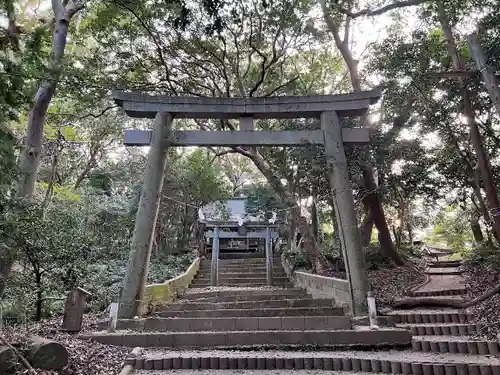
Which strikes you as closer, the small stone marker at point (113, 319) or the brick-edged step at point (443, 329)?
the brick-edged step at point (443, 329)

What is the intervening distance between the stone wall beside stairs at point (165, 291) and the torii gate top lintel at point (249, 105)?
3.75m

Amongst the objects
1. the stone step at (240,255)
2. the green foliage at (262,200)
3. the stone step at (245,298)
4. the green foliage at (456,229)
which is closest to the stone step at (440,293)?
the stone step at (245,298)

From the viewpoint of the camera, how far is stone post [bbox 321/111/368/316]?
20.9ft

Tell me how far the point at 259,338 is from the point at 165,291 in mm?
3798

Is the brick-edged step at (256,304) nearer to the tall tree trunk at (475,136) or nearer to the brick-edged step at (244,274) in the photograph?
the tall tree trunk at (475,136)

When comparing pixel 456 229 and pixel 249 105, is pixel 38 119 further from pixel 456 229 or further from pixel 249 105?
pixel 456 229

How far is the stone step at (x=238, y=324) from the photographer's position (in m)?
6.13

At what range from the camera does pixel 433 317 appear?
21.1 ft

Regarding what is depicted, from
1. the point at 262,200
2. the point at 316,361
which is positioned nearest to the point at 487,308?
the point at 316,361

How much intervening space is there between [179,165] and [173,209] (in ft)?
6.84

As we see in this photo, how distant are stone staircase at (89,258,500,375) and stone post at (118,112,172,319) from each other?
385mm

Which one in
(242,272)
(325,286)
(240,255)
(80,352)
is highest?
(240,255)

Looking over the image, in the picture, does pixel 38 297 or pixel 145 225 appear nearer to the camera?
pixel 38 297

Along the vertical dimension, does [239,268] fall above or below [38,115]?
below
